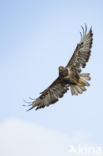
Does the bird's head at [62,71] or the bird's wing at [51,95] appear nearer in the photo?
the bird's head at [62,71]

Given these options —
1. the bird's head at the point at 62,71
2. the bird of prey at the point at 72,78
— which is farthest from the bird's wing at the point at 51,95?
the bird's head at the point at 62,71

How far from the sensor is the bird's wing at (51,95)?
37.9ft

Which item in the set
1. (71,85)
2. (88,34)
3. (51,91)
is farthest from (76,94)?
(88,34)

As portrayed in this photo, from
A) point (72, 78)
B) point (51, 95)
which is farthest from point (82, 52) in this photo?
point (51, 95)

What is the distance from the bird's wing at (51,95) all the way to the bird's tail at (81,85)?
1.64 feet

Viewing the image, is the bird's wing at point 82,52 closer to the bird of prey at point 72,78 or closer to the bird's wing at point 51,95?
the bird of prey at point 72,78

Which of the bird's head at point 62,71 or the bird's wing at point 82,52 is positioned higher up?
the bird's wing at point 82,52

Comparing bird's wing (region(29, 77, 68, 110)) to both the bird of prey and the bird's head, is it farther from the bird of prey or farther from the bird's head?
the bird's head

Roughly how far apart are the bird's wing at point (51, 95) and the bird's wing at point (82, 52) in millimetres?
796

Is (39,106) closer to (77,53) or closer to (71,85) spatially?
(71,85)

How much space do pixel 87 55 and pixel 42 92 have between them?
1967mm

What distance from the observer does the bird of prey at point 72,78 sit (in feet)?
35.5

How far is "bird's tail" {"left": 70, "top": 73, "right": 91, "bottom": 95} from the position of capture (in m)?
10.8

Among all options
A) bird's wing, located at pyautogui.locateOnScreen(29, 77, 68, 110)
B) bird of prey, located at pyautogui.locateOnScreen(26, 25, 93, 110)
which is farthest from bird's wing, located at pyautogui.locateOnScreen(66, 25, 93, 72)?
bird's wing, located at pyautogui.locateOnScreen(29, 77, 68, 110)
